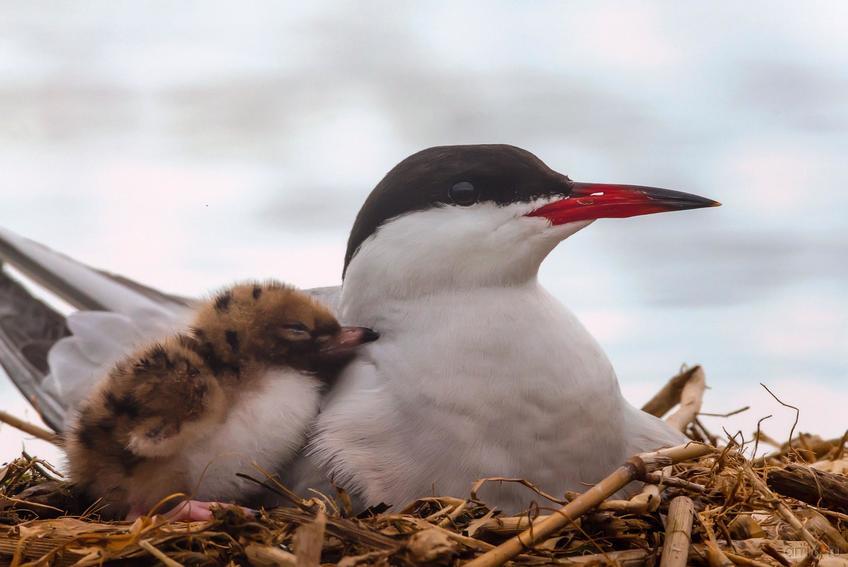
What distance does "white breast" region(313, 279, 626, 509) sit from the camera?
2.67 m

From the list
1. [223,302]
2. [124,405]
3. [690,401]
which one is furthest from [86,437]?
[690,401]

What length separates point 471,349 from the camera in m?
2.77

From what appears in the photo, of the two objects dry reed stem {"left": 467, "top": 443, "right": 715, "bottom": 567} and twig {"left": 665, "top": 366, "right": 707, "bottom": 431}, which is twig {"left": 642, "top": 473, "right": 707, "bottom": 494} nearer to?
dry reed stem {"left": 467, "top": 443, "right": 715, "bottom": 567}

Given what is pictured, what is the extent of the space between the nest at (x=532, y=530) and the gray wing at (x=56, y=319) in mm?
1069

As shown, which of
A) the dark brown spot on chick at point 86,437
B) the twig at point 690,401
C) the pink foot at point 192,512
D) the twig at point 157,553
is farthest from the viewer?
the twig at point 690,401

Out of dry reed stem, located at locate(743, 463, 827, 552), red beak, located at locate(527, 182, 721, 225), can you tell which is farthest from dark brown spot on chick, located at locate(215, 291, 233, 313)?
dry reed stem, located at locate(743, 463, 827, 552)

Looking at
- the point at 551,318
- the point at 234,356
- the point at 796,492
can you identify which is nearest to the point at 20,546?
the point at 234,356

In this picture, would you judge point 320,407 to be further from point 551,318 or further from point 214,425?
point 551,318

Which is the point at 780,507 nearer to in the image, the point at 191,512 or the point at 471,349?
the point at 471,349

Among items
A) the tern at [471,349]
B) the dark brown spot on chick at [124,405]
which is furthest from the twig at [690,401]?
the dark brown spot on chick at [124,405]

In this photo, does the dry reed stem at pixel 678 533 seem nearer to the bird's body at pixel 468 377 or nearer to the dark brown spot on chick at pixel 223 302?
the bird's body at pixel 468 377

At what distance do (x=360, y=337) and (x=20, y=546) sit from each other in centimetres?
99

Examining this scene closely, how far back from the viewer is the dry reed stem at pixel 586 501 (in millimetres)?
2201

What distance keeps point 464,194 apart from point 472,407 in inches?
22.9
